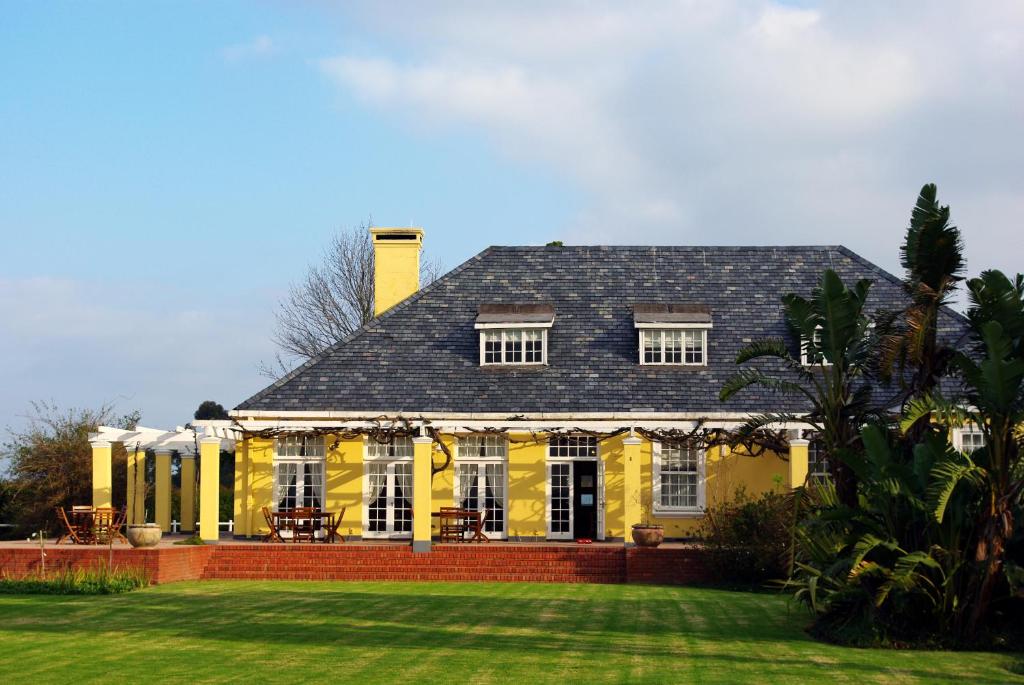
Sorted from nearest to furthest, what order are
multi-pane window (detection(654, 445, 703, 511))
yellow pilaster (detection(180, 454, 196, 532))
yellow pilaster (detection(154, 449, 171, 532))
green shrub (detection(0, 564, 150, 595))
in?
1. green shrub (detection(0, 564, 150, 595))
2. multi-pane window (detection(654, 445, 703, 511))
3. yellow pilaster (detection(154, 449, 171, 532))
4. yellow pilaster (detection(180, 454, 196, 532))

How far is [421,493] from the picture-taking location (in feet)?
90.7

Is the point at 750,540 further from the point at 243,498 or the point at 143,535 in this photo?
the point at 243,498

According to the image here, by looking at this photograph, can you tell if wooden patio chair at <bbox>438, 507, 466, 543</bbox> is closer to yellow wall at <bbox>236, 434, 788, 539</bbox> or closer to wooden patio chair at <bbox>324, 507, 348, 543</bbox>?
yellow wall at <bbox>236, 434, 788, 539</bbox>

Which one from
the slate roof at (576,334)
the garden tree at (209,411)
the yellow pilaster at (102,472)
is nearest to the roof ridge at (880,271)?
the slate roof at (576,334)

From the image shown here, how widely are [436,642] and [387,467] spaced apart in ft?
49.2

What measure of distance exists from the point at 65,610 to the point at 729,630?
9732mm

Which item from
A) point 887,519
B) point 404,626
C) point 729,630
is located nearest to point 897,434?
point 887,519

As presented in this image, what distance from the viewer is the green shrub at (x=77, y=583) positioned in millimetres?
22375

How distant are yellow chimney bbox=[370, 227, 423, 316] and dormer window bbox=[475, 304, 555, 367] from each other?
141 inches

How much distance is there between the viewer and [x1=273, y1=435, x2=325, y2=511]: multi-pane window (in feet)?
100

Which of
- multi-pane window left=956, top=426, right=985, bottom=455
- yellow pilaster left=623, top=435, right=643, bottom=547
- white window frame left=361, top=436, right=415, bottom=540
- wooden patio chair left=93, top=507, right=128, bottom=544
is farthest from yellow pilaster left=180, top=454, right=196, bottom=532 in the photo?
multi-pane window left=956, top=426, right=985, bottom=455

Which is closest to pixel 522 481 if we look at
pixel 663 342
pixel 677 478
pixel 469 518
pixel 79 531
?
pixel 469 518

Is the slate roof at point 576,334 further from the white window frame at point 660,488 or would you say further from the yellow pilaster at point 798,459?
the yellow pilaster at point 798,459

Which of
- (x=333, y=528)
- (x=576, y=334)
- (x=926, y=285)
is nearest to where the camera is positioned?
(x=926, y=285)
